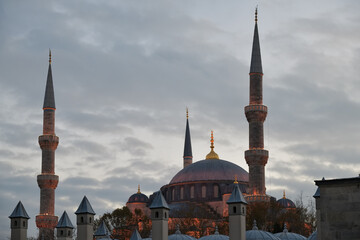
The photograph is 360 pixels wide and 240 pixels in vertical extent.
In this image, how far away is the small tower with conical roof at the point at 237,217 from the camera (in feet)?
104

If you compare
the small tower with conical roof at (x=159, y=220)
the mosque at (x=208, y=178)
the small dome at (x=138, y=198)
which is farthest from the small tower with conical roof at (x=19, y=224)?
the small dome at (x=138, y=198)

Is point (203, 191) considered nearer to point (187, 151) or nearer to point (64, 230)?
point (187, 151)

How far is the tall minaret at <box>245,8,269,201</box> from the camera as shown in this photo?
55.2m

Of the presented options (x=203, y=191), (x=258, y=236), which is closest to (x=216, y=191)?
(x=203, y=191)

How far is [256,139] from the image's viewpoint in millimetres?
55750

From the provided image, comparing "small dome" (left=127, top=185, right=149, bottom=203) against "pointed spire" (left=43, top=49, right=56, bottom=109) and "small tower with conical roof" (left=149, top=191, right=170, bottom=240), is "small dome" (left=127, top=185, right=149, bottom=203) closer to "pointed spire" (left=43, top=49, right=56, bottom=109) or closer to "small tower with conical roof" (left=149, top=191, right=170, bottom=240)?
"pointed spire" (left=43, top=49, right=56, bottom=109)

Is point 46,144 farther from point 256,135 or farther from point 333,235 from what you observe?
point 333,235

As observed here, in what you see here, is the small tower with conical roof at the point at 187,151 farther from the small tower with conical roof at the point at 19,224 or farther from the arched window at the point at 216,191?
the small tower with conical roof at the point at 19,224

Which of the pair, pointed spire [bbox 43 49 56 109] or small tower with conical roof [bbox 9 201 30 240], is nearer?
small tower with conical roof [bbox 9 201 30 240]

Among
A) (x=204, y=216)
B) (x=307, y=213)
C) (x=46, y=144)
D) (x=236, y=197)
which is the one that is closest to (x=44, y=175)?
(x=46, y=144)

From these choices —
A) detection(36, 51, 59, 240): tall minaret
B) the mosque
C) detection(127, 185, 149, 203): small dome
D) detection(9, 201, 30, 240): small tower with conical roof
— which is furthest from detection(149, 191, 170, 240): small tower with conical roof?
detection(127, 185, 149, 203): small dome

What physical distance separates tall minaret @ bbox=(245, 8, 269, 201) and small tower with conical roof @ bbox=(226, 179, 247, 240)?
22919mm

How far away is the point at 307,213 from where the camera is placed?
6662 centimetres

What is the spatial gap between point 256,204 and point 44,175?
61.9 ft
